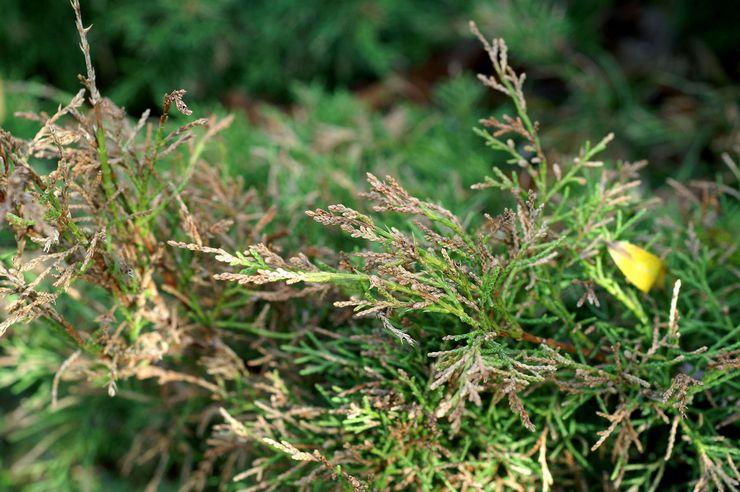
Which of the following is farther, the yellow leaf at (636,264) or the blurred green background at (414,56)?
the blurred green background at (414,56)

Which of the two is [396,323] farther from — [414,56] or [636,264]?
[414,56]

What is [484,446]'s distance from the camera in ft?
3.32

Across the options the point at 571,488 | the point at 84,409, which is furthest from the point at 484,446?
the point at 84,409

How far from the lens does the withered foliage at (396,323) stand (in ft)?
2.81

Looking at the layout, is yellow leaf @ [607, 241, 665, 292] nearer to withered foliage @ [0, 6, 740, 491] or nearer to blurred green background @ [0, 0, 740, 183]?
withered foliage @ [0, 6, 740, 491]

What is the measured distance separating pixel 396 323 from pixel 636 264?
363 millimetres

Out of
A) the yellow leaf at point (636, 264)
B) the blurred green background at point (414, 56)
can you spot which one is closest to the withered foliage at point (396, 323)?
the yellow leaf at point (636, 264)

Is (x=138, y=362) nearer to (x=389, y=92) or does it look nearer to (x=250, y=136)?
(x=250, y=136)

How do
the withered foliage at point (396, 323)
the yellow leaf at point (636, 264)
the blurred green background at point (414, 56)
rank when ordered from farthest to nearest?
the blurred green background at point (414, 56)
the yellow leaf at point (636, 264)
the withered foliage at point (396, 323)

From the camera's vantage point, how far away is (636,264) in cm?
106

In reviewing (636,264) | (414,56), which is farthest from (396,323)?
(414,56)

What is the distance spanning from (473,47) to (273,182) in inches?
67.6

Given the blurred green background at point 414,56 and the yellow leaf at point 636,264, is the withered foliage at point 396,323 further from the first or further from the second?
the blurred green background at point 414,56

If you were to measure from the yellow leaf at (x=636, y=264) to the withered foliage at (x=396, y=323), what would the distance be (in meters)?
0.02
